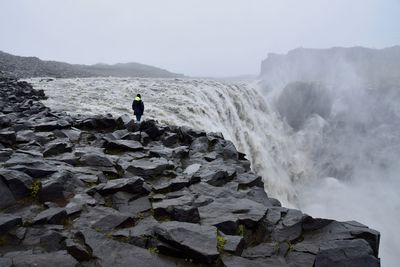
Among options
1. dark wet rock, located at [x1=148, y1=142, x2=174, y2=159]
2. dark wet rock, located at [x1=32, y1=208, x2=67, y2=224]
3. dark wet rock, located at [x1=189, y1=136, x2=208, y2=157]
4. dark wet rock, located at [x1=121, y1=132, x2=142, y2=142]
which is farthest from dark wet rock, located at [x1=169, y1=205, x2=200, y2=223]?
dark wet rock, located at [x1=121, y1=132, x2=142, y2=142]

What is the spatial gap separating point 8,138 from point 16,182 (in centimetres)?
443

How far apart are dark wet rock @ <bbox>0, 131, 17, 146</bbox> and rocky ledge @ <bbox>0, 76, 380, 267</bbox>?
4 cm

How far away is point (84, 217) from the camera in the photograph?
697 centimetres

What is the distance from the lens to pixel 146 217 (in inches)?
291

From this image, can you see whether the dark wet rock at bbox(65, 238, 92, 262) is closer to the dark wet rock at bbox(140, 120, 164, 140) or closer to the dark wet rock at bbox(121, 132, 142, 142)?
the dark wet rock at bbox(121, 132, 142, 142)

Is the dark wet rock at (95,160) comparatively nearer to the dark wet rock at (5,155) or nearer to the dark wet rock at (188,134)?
the dark wet rock at (5,155)

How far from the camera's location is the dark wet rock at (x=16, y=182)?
7364 mm

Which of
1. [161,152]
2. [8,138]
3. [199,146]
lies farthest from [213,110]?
[8,138]

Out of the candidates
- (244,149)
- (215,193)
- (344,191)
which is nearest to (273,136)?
(244,149)

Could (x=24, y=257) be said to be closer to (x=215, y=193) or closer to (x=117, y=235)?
(x=117, y=235)

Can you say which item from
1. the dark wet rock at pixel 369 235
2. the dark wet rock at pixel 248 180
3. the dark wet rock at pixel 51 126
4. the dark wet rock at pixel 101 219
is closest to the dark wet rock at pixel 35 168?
the dark wet rock at pixel 101 219

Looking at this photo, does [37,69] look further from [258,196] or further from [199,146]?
[258,196]

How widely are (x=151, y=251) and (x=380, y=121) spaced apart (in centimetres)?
6452

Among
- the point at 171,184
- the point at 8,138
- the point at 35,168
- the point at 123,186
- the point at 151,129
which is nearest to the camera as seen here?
the point at 35,168
